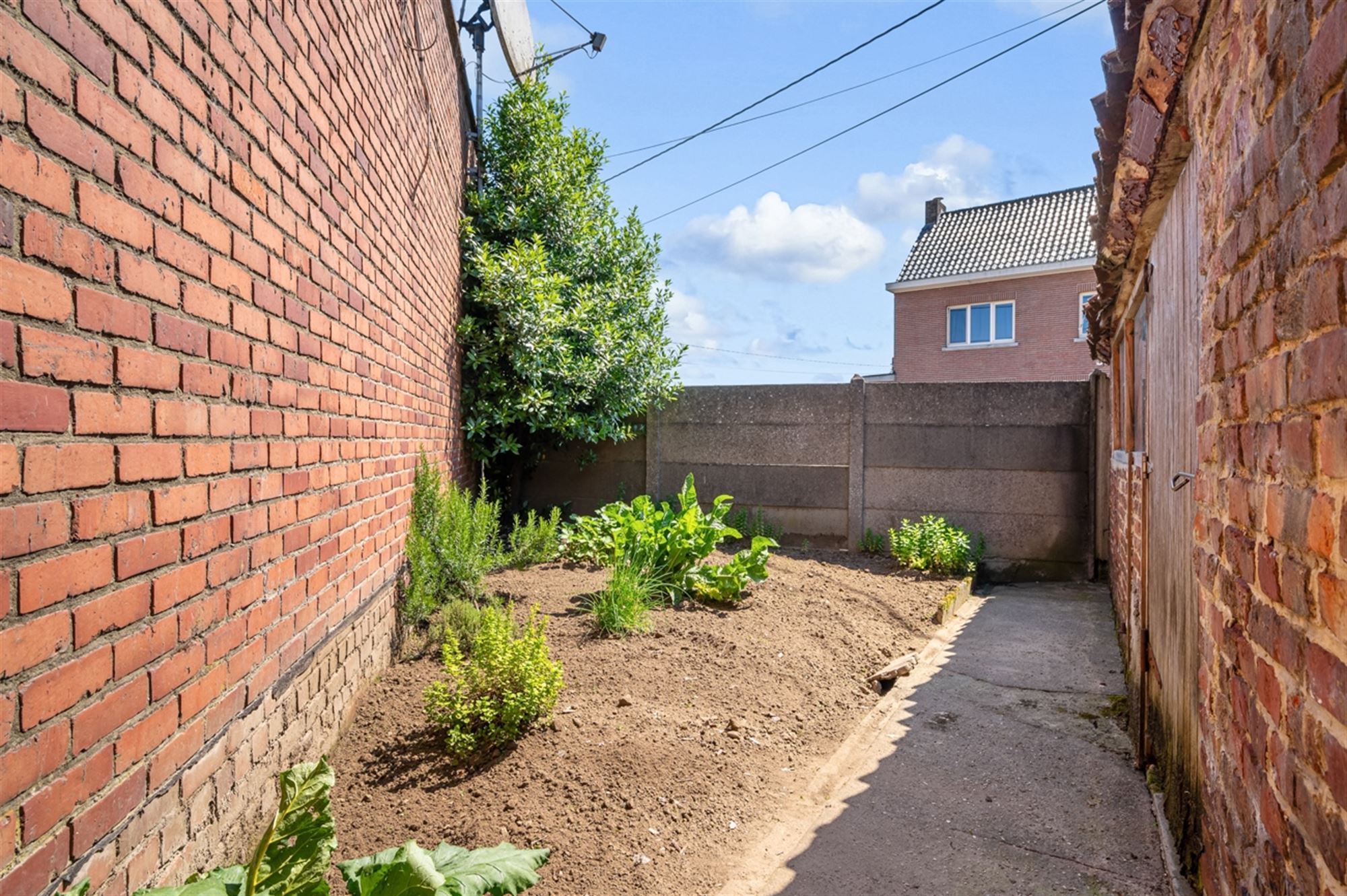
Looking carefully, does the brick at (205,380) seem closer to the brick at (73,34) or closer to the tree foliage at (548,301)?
the brick at (73,34)

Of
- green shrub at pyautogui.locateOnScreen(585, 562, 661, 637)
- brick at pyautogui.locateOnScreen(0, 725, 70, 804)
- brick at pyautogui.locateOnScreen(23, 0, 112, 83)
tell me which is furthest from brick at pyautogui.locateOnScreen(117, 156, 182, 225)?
green shrub at pyautogui.locateOnScreen(585, 562, 661, 637)

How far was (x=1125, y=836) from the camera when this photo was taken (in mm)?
2688

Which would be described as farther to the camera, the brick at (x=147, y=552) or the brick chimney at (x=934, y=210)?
the brick chimney at (x=934, y=210)

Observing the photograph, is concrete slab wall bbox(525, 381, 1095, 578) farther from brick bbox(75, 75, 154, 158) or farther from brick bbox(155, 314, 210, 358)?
brick bbox(75, 75, 154, 158)

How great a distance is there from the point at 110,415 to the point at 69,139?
494mm

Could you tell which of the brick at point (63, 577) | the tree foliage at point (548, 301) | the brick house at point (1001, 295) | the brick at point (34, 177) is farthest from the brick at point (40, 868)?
the brick house at point (1001, 295)

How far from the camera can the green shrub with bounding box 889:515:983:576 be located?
6.69 metres

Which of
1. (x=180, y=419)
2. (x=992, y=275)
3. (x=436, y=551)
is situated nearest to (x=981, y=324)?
(x=992, y=275)

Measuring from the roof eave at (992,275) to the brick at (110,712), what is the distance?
1671 cm

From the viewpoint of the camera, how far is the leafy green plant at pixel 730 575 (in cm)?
510

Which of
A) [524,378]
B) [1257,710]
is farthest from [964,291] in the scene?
[1257,710]

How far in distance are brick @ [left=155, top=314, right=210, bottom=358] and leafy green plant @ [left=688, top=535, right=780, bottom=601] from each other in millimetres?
3548

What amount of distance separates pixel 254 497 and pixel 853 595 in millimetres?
4299

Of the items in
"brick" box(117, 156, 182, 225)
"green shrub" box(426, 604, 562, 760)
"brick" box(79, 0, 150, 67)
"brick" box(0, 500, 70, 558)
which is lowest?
"green shrub" box(426, 604, 562, 760)
